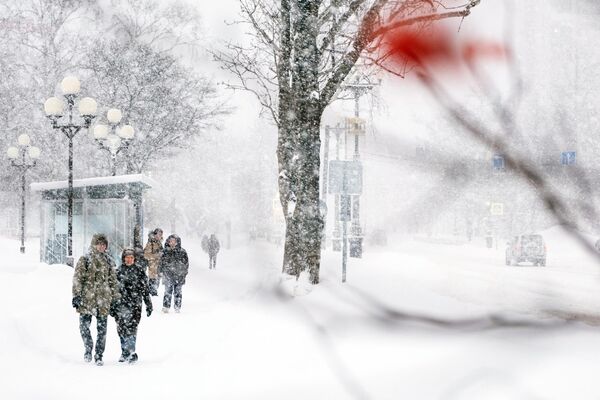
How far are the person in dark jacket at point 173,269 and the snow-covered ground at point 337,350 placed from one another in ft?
4.75

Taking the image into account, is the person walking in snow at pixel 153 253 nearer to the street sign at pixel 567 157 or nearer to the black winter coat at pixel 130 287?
the black winter coat at pixel 130 287

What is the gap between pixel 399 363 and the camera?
206 inches

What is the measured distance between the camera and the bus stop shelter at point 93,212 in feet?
57.8

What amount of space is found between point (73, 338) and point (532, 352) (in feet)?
24.7

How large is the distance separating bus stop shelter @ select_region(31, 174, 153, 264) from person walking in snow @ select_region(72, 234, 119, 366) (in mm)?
8793

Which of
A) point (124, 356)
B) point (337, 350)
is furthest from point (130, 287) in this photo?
point (337, 350)

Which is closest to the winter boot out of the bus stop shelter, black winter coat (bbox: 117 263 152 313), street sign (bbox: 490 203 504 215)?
black winter coat (bbox: 117 263 152 313)

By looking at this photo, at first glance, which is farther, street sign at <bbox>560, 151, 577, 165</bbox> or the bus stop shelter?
the bus stop shelter

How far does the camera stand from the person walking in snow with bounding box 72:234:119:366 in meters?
8.20

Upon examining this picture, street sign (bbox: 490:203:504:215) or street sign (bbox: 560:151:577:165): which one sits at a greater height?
street sign (bbox: 490:203:504:215)

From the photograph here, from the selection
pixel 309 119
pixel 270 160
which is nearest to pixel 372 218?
pixel 270 160

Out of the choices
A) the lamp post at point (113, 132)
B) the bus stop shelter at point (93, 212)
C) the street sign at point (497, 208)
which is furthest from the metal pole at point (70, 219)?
the street sign at point (497, 208)

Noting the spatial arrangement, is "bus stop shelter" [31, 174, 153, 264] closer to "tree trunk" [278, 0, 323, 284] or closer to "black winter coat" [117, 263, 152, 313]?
"tree trunk" [278, 0, 323, 284]

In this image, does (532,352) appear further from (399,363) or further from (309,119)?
(309,119)
